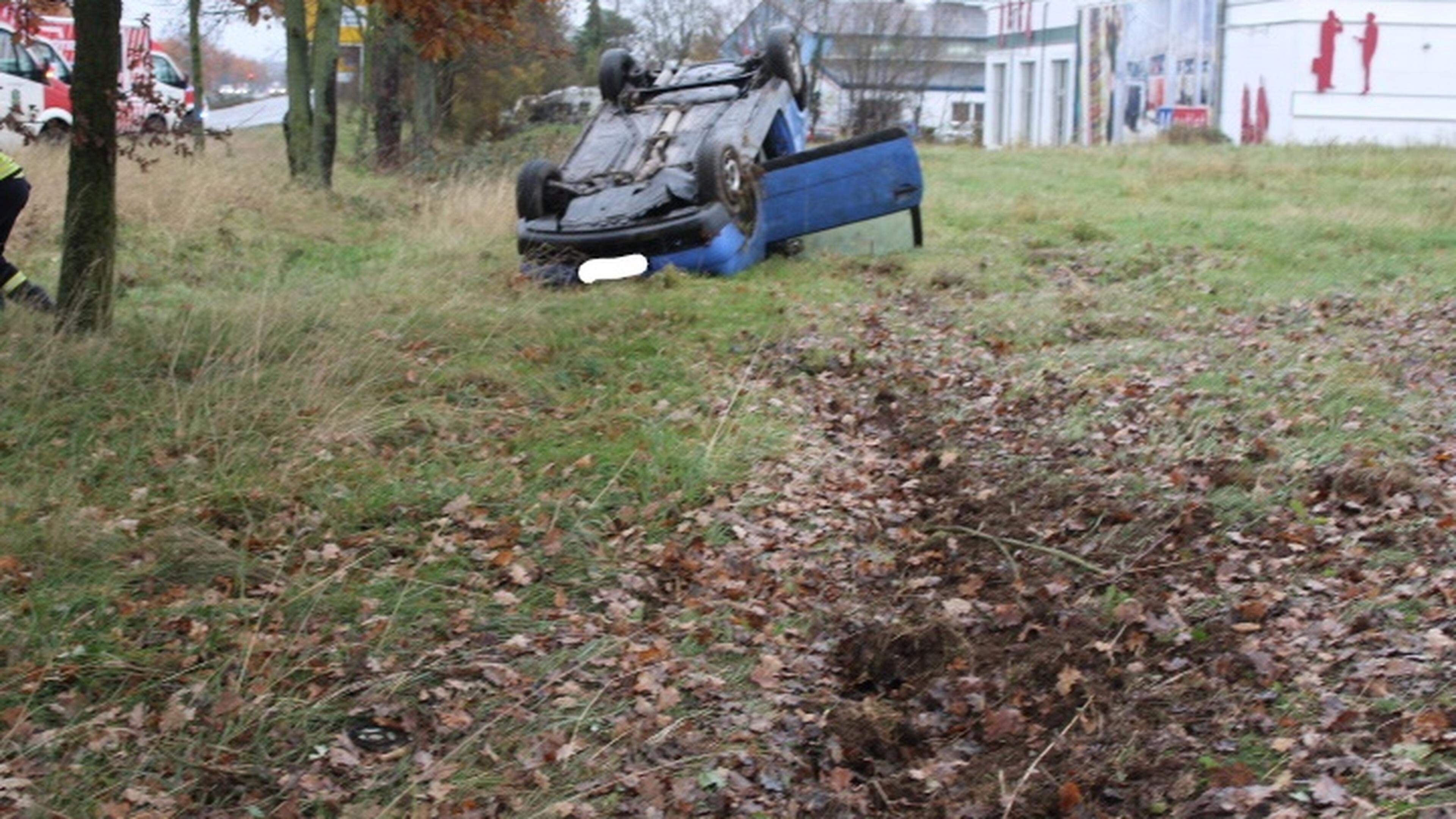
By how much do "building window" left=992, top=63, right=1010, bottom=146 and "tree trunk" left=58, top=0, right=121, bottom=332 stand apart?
42.4 metres

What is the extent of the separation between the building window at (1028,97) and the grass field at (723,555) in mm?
37496

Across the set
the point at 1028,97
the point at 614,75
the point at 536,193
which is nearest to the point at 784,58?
the point at 614,75

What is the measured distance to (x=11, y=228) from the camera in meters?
8.92

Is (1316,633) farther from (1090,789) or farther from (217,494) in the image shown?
(217,494)

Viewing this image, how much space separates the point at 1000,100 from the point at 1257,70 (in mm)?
15914

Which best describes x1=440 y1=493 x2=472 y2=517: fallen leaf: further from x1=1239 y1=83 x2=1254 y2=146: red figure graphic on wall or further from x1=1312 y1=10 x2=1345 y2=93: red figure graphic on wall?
x1=1239 y1=83 x2=1254 y2=146: red figure graphic on wall

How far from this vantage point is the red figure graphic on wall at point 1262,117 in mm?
33281

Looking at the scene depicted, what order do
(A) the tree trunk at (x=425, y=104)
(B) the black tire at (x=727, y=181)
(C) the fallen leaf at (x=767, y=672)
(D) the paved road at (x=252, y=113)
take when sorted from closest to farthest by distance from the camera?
1. (C) the fallen leaf at (x=767, y=672)
2. (B) the black tire at (x=727, y=181)
3. (A) the tree trunk at (x=425, y=104)
4. (D) the paved road at (x=252, y=113)

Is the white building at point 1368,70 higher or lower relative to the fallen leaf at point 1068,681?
higher

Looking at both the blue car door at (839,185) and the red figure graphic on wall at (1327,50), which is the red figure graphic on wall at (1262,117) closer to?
the red figure graphic on wall at (1327,50)

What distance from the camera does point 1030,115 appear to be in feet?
155

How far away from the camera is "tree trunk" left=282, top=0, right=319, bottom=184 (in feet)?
58.9

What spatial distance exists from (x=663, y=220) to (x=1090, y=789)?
758cm

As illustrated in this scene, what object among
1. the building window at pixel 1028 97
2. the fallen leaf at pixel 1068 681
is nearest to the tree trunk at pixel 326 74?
the fallen leaf at pixel 1068 681
